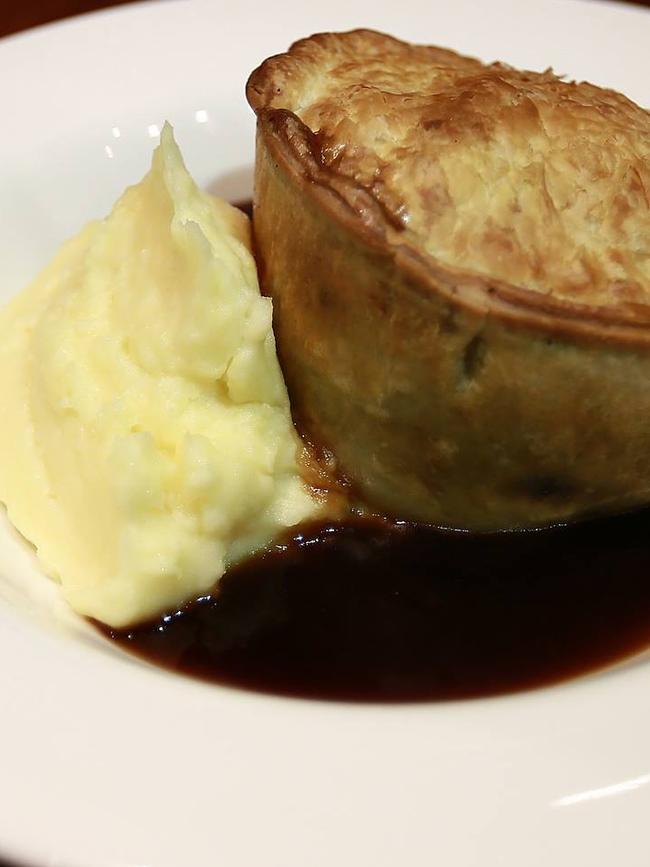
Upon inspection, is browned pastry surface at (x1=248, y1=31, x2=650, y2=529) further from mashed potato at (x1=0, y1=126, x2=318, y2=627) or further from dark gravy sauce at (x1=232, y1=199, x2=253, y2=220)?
dark gravy sauce at (x1=232, y1=199, x2=253, y2=220)

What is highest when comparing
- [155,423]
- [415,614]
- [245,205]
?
[245,205]

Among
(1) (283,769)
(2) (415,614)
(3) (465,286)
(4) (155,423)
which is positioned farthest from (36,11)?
(1) (283,769)

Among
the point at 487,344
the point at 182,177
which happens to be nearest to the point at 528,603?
the point at 487,344

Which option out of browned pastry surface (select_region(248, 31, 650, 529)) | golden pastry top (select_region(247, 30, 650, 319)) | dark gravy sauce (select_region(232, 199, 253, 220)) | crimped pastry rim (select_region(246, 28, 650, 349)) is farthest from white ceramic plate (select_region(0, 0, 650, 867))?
dark gravy sauce (select_region(232, 199, 253, 220))

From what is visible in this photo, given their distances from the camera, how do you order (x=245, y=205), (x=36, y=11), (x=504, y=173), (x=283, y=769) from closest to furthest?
(x=283, y=769)
(x=504, y=173)
(x=245, y=205)
(x=36, y=11)

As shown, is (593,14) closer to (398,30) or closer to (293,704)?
(398,30)

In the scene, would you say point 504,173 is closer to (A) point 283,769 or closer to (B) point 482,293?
(B) point 482,293

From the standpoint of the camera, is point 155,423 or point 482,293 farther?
point 155,423
